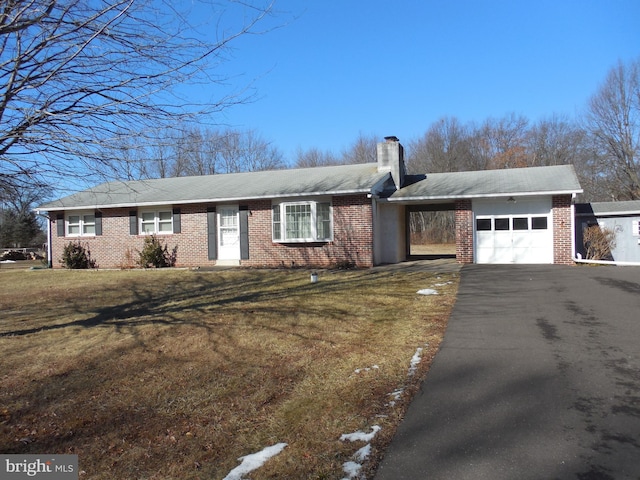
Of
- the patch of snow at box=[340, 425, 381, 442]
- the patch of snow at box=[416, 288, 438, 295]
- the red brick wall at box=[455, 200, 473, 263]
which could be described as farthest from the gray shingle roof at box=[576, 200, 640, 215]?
the patch of snow at box=[340, 425, 381, 442]

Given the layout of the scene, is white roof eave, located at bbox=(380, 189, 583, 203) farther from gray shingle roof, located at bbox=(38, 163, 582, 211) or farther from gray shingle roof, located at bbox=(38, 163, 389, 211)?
gray shingle roof, located at bbox=(38, 163, 389, 211)

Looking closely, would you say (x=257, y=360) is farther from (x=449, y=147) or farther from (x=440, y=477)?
(x=449, y=147)

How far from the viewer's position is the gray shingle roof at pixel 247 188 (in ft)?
56.2

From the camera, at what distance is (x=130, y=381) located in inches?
212

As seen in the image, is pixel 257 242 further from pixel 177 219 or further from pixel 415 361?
pixel 415 361

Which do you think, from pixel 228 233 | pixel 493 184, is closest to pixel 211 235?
pixel 228 233

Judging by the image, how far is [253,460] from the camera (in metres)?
3.46

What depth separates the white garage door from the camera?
53.8ft

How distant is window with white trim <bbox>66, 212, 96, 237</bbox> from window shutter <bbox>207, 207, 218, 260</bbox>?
5692mm

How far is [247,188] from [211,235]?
2425 mm

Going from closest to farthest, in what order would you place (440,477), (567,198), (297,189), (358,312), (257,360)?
(440,477), (257,360), (358,312), (567,198), (297,189)

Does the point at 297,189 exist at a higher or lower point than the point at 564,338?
higher

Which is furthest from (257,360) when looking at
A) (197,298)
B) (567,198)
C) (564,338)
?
(567,198)

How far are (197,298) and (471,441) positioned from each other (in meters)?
8.36
